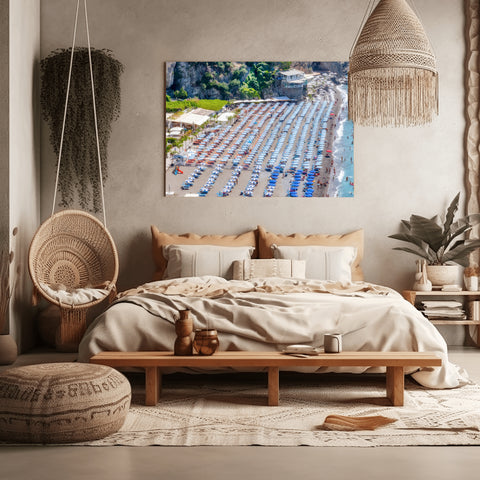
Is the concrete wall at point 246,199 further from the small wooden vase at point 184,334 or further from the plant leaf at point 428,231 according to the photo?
the small wooden vase at point 184,334

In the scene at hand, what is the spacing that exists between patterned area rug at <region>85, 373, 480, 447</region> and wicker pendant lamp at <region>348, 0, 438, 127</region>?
1.59m

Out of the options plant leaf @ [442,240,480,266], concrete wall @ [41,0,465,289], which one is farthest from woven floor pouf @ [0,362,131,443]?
plant leaf @ [442,240,480,266]

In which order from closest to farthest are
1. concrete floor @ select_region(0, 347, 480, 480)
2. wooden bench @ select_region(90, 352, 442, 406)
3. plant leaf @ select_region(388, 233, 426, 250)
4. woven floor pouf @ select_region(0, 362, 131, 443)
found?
concrete floor @ select_region(0, 347, 480, 480), woven floor pouf @ select_region(0, 362, 131, 443), wooden bench @ select_region(90, 352, 442, 406), plant leaf @ select_region(388, 233, 426, 250)

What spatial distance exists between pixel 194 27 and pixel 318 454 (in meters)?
4.47

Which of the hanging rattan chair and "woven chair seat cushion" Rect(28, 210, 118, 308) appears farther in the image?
"woven chair seat cushion" Rect(28, 210, 118, 308)

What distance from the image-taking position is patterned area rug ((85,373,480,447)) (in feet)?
9.80

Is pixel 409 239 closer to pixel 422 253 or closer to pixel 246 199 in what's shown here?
pixel 422 253

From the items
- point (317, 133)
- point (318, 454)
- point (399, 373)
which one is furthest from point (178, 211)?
point (318, 454)

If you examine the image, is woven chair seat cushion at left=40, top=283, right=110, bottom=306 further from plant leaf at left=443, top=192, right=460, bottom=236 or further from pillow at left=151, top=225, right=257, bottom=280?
plant leaf at left=443, top=192, right=460, bottom=236

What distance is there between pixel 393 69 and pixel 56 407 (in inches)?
108

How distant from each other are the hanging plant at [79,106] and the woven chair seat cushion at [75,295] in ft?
3.49

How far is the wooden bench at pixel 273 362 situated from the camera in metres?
3.60

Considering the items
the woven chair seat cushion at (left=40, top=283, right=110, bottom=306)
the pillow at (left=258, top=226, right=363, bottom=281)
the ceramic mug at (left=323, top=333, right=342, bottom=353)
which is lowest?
the ceramic mug at (left=323, top=333, right=342, bottom=353)

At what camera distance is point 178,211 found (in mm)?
6285
